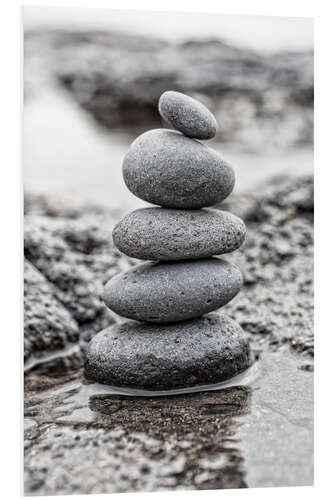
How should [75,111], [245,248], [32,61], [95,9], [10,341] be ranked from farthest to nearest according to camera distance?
[75,111], [245,248], [32,61], [95,9], [10,341]

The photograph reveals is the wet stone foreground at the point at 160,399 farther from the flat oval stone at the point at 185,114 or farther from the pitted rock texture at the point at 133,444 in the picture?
the flat oval stone at the point at 185,114

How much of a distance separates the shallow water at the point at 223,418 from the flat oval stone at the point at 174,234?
932 mm

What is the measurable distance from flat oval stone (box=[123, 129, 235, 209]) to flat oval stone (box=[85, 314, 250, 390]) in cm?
88

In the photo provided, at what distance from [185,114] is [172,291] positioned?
1.16m

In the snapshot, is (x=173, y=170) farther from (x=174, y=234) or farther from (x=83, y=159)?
(x=83, y=159)

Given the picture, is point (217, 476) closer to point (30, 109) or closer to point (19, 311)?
point (19, 311)

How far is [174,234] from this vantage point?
3.95 metres

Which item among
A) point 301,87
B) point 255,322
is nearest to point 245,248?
point 255,322

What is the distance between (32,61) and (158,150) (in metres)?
2.73

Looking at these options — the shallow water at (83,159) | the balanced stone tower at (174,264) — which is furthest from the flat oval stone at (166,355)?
the shallow water at (83,159)

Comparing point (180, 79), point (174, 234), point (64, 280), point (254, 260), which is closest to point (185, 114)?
point (174, 234)

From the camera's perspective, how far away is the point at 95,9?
170 inches

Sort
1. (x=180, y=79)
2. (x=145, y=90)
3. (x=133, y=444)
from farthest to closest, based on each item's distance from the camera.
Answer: (x=145, y=90) < (x=180, y=79) < (x=133, y=444)

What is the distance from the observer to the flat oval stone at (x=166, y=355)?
3.96 m
